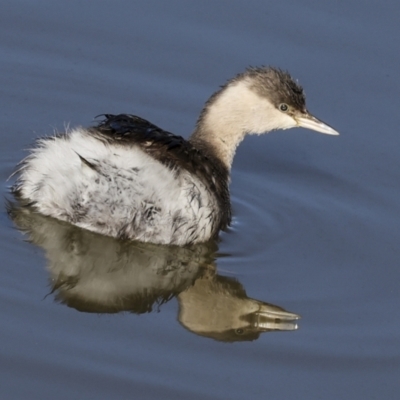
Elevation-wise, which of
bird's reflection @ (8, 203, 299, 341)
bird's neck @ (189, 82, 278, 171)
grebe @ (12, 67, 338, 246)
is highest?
bird's neck @ (189, 82, 278, 171)

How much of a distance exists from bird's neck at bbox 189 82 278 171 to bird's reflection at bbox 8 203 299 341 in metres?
0.78

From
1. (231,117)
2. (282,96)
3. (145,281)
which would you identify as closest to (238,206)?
(231,117)

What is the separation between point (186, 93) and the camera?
8.58 metres

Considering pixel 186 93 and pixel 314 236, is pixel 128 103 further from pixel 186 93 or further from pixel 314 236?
pixel 314 236

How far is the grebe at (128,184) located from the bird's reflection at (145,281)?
78 millimetres

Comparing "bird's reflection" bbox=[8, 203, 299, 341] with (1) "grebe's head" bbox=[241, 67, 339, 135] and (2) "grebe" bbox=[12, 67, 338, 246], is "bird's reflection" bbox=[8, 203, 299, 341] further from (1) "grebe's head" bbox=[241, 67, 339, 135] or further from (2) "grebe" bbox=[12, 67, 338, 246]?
(1) "grebe's head" bbox=[241, 67, 339, 135]

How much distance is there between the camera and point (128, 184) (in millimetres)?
6559

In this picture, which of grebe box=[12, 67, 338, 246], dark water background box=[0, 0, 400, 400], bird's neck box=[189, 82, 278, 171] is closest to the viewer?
dark water background box=[0, 0, 400, 400]

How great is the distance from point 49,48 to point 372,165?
2515mm

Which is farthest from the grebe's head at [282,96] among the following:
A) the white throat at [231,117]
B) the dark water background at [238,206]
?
the dark water background at [238,206]

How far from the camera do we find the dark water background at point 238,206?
5688 mm

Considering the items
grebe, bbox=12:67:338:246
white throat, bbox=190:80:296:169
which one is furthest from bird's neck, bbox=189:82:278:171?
grebe, bbox=12:67:338:246

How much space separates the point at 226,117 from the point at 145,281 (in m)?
1.44

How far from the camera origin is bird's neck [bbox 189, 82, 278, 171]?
24.8 ft
